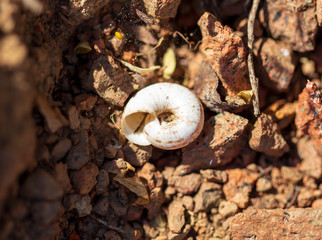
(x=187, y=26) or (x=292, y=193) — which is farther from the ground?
(x=187, y=26)

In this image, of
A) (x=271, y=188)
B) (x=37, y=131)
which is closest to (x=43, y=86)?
(x=37, y=131)

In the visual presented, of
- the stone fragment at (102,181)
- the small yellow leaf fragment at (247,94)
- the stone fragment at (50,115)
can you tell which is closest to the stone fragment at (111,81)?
the stone fragment at (50,115)

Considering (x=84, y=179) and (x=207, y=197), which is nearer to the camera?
(x=84, y=179)

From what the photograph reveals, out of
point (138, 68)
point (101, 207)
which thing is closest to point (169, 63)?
point (138, 68)

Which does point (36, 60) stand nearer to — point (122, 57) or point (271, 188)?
point (122, 57)

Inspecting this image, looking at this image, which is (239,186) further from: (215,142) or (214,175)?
(215,142)
